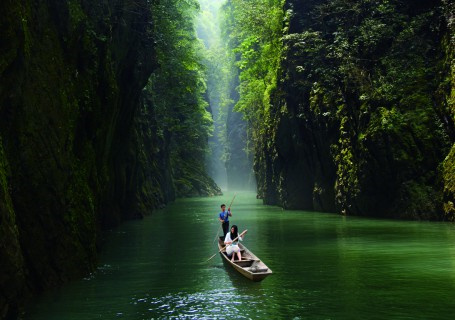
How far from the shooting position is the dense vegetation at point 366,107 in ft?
94.7

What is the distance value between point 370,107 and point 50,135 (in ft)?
74.8

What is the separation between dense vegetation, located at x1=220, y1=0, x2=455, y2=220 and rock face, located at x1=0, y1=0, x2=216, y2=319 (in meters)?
16.5

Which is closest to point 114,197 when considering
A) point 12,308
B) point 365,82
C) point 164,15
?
point 164,15

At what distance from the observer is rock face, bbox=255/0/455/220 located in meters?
28.8

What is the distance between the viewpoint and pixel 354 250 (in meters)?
19.2

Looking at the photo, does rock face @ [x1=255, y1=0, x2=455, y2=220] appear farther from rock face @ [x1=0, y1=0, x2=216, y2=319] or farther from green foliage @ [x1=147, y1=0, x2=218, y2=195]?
rock face @ [x1=0, y1=0, x2=216, y2=319]

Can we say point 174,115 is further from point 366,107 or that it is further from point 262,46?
point 366,107

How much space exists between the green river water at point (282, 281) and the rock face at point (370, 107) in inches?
202

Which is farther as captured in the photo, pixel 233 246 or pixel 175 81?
pixel 175 81

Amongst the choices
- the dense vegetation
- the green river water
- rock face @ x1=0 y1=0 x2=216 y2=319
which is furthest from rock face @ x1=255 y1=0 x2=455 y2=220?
rock face @ x1=0 y1=0 x2=216 y2=319

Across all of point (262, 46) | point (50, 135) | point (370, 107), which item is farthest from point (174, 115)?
point (50, 135)

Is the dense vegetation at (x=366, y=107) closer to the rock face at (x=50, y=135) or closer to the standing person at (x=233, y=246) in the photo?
the standing person at (x=233, y=246)

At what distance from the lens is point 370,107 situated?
1259 inches

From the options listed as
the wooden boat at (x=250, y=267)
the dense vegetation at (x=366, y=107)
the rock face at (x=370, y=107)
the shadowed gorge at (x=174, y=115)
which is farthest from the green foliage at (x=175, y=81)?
the wooden boat at (x=250, y=267)
